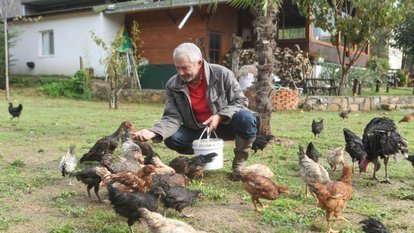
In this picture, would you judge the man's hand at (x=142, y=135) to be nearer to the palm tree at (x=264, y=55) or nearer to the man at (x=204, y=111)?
the man at (x=204, y=111)

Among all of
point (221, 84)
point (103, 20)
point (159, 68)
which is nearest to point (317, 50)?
point (159, 68)

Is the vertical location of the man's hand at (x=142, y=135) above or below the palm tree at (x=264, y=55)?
below

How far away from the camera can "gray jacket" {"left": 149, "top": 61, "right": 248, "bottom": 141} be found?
599 centimetres

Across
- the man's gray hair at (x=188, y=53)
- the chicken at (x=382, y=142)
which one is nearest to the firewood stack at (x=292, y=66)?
the chicken at (x=382, y=142)

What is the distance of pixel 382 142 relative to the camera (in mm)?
6238

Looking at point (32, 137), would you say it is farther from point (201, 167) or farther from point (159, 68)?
point (159, 68)

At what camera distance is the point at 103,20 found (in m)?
22.6

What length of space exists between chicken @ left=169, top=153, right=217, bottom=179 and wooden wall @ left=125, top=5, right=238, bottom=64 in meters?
14.2

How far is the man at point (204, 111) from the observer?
19.4ft

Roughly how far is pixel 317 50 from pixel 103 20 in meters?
10.6

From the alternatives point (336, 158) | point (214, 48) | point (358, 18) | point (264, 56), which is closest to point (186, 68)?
point (336, 158)

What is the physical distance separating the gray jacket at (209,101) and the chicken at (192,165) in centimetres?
42

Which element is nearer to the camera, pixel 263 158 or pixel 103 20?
pixel 263 158

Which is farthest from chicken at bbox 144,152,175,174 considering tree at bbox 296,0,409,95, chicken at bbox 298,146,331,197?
tree at bbox 296,0,409,95
